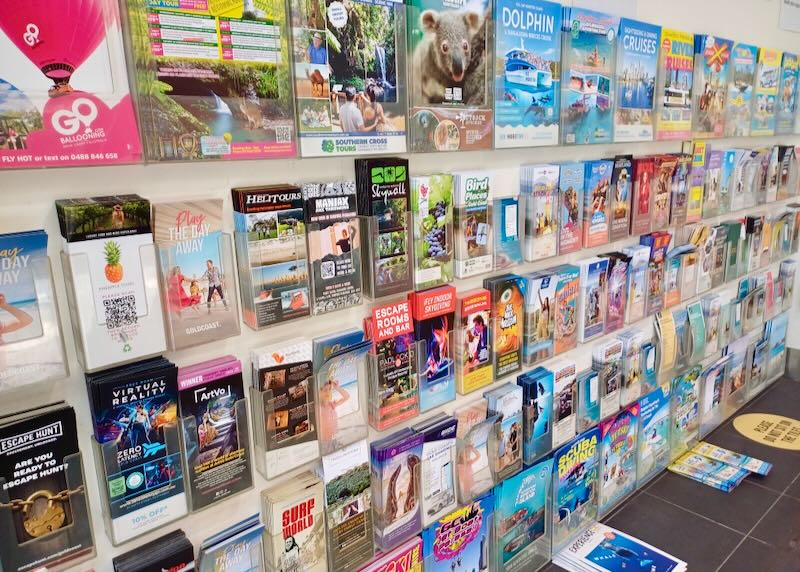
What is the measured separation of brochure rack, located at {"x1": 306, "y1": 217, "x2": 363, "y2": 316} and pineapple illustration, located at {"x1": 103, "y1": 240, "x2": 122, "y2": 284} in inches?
16.2

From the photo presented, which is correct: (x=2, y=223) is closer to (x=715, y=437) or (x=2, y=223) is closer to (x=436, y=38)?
(x=436, y=38)

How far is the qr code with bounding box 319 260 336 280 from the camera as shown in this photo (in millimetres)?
1393

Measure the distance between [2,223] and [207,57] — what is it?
0.47 metres

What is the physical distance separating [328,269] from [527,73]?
0.89 meters

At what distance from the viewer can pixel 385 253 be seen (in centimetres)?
150

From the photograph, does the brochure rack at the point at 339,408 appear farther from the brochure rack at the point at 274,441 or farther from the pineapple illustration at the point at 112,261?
the pineapple illustration at the point at 112,261

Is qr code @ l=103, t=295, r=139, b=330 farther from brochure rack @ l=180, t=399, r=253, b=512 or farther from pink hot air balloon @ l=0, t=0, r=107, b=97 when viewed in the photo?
pink hot air balloon @ l=0, t=0, r=107, b=97

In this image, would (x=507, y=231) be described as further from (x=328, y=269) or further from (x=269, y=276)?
(x=269, y=276)

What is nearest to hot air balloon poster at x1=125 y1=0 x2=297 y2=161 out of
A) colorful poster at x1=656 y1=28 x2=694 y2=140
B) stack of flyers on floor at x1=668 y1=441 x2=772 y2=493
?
colorful poster at x1=656 y1=28 x2=694 y2=140

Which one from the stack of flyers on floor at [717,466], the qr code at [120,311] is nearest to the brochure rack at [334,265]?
the qr code at [120,311]

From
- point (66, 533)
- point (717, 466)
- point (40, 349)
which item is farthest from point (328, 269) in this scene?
point (717, 466)

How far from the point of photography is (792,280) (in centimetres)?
361

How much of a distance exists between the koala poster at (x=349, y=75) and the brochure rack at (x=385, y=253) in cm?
17

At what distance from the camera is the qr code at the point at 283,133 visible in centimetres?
127
